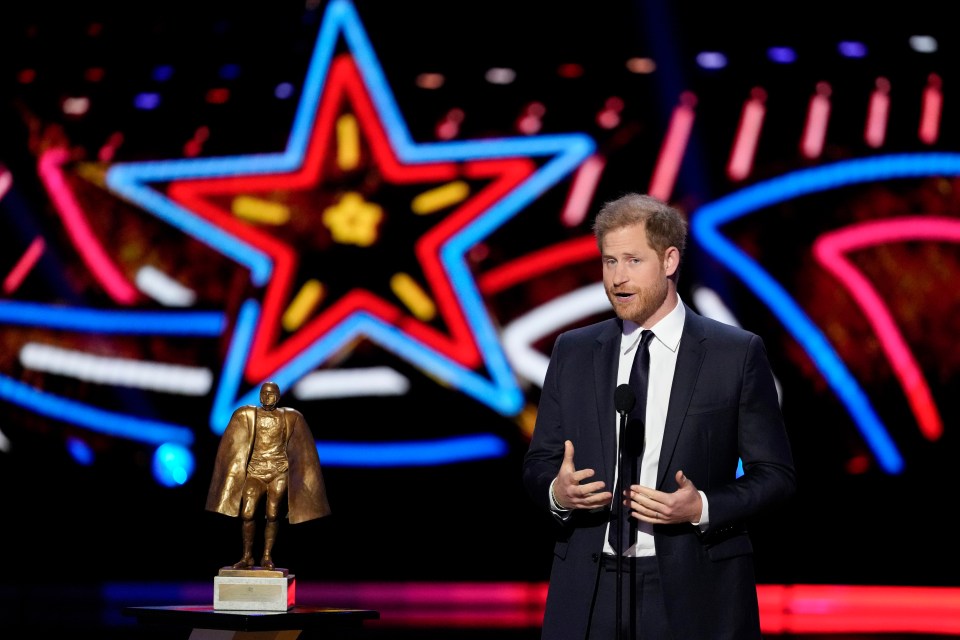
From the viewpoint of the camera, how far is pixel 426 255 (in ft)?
17.7

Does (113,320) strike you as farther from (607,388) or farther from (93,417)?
(607,388)

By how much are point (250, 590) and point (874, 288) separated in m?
3.55

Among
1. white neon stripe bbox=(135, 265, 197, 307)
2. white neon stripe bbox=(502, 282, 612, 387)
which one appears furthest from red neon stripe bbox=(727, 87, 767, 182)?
white neon stripe bbox=(135, 265, 197, 307)

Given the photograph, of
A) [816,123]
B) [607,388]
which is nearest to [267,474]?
[607,388]

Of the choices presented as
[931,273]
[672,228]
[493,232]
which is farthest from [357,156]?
[672,228]

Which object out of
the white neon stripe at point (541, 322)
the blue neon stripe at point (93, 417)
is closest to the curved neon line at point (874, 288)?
the white neon stripe at point (541, 322)

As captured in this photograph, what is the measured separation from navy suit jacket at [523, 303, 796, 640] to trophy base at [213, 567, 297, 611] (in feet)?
2.25

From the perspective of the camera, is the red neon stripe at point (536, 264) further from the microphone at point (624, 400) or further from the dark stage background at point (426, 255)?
the microphone at point (624, 400)

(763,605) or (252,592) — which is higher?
(763,605)

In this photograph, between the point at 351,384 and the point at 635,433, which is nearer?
the point at 635,433

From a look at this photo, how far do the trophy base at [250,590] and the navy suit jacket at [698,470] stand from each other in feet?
2.25

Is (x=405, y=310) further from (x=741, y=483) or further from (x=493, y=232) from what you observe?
(x=741, y=483)

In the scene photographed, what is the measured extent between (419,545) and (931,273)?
265 cm

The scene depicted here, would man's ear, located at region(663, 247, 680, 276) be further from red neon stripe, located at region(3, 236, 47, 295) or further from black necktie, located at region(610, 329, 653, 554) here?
red neon stripe, located at region(3, 236, 47, 295)
